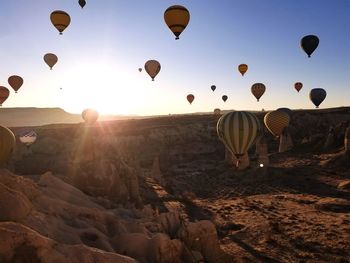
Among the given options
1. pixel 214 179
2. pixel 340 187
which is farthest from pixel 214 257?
pixel 214 179

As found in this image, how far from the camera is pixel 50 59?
49594 millimetres

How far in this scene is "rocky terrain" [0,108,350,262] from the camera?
10219 millimetres

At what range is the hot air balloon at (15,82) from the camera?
50.1 meters

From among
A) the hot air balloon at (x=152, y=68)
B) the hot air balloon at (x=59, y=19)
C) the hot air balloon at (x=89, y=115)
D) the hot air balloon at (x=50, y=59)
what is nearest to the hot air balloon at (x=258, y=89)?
the hot air balloon at (x=152, y=68)

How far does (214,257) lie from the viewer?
47.8ft

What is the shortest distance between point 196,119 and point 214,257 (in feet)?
208

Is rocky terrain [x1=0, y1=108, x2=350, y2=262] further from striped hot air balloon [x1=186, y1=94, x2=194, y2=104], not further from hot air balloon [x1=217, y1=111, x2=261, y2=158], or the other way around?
striped hot air balloon [x1=186, y1=94, x2=194, y2=104]

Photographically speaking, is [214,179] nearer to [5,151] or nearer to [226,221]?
[226,221]

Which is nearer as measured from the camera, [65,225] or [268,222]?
[65,225]

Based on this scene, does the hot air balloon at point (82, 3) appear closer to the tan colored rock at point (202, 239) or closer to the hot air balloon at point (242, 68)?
the tan colored rock at point (202, 239)

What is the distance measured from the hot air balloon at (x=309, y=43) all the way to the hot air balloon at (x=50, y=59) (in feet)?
99.0

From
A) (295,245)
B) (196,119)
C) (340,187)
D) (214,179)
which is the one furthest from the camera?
(196,119)

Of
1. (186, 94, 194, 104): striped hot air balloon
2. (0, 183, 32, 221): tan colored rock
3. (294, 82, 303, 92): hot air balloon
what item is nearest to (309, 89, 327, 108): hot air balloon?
(294, 82, 303, 92): hot air balloon

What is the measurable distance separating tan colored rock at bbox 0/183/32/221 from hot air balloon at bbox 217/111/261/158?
71.8 feet
